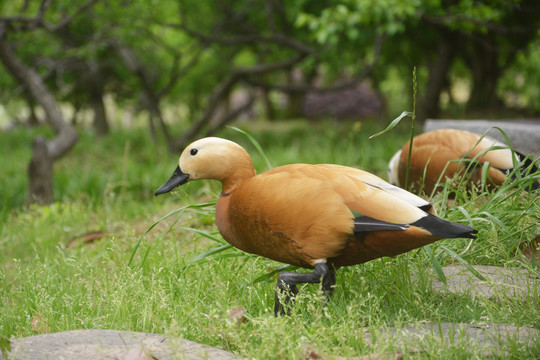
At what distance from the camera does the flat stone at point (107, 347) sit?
5.76 feet

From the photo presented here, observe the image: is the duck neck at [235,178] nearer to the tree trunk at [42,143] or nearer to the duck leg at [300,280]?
the duck leg at [300,280]

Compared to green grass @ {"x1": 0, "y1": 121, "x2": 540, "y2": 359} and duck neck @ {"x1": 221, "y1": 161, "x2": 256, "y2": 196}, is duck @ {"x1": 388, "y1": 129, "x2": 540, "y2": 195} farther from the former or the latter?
duck neck @ {"x1": 221, "y1": 161, "x2": 256, "y2": 196}

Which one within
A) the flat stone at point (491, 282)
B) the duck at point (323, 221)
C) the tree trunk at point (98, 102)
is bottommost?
the tree trunk at point (98, 102)

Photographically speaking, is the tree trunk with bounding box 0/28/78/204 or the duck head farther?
the tree trunk with bounding box 0/28/78/204

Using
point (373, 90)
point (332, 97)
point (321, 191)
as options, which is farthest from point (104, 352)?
point (373, 90)

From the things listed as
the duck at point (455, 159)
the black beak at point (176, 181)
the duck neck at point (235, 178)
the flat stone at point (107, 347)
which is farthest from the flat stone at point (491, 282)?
the black beak at point (176, 181)

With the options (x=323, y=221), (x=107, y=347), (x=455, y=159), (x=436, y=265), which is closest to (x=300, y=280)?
(x=323, y=221)

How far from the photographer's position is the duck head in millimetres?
2307

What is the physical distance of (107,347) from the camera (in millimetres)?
1831

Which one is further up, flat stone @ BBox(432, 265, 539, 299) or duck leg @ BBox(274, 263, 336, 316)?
duck leg @ BBox(274, 263, 336, 316)

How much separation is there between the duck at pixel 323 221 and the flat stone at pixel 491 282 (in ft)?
1.38

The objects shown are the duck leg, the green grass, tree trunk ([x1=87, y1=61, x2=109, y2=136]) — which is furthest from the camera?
tree trunk ([x1=87, y1=61, x2=109, y2=136])

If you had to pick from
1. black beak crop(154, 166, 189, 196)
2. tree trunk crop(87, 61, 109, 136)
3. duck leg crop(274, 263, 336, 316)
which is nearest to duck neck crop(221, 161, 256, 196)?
black beak crop(154, 166, 189, 196)

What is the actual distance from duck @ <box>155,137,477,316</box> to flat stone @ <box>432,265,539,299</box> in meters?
0.42
